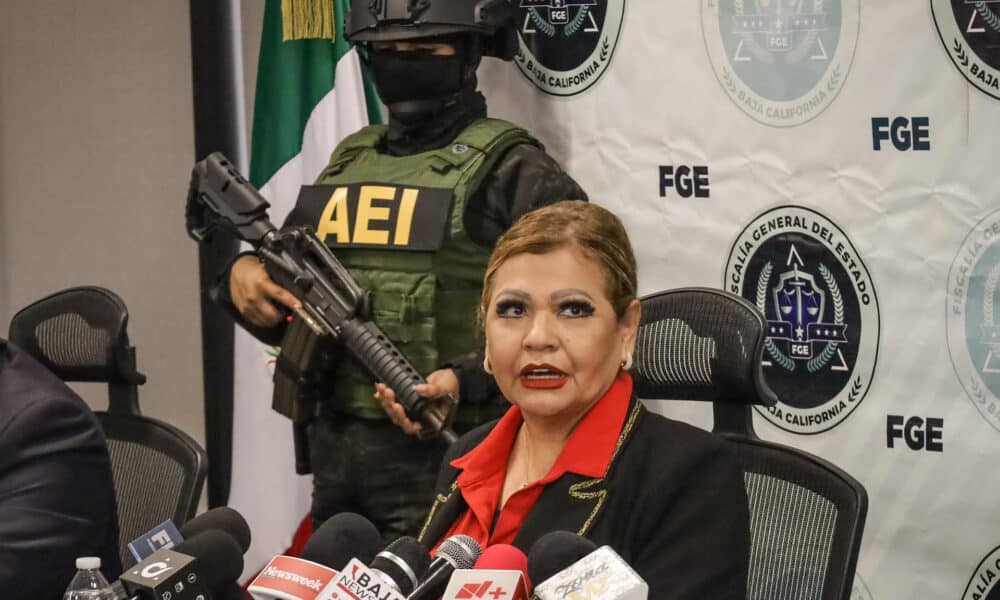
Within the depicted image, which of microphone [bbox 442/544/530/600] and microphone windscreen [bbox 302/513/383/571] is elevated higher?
microphone [bbox 442/544/530/600]

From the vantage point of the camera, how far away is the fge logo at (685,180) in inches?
131

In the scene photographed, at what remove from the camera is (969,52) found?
9.52ft

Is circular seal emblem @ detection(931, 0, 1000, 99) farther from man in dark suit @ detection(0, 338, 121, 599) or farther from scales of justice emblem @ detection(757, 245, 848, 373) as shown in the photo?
man in dark suit @ detection(0, 338, 121, 599)

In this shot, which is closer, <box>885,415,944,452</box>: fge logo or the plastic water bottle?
the plastic water bottle

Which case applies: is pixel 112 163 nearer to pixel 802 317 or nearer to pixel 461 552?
pixel 802 317

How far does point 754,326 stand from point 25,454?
1194mm

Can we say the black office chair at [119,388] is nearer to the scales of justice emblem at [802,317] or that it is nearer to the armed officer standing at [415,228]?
the armed officer standing at [415,228]

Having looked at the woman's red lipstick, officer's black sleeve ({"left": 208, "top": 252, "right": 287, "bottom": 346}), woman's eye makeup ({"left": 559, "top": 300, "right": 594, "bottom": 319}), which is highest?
woman's eye makeup ({"left": 559, "top": 300, "right": 594, "bottom": 319})

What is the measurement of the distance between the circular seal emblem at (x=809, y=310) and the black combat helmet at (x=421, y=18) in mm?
836

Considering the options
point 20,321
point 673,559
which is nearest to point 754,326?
point 673,559

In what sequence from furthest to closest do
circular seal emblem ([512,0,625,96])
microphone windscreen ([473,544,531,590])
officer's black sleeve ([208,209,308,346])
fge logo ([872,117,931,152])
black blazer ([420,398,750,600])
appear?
circular seal emblem ([512,0,625,96]), officer's black sleeve ([208,209,308,346]), fge logo ([872,117,931,152]), black blazer ([420,398,750,600]), microphone windscreen ([473,544,531,590])

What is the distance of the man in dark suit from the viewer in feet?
6.01

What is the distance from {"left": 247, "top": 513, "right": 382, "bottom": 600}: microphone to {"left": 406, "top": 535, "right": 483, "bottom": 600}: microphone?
0.27ft

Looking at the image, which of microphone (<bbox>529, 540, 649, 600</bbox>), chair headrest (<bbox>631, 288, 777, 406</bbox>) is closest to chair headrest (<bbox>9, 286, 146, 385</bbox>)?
chair headrest (<bbox>631, 288, 777, 406</bbox>)
